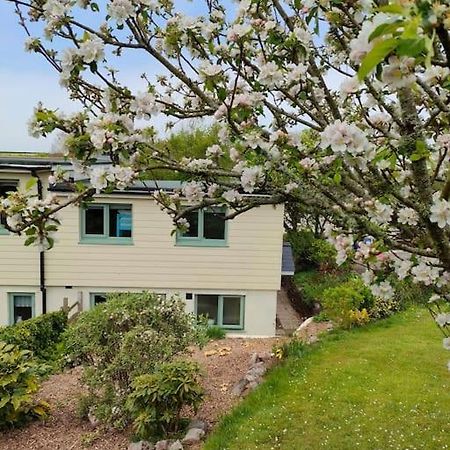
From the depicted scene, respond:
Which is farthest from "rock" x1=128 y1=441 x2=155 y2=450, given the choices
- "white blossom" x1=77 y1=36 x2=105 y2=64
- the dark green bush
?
the dark green bush

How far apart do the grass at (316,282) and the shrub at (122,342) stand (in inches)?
278

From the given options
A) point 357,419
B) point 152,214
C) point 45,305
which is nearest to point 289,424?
point 357,419

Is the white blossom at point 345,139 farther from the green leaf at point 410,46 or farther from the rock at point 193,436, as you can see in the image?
the rock at point 193,436

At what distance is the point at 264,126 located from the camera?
9.40ft

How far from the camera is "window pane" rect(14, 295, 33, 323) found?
38.6 feet

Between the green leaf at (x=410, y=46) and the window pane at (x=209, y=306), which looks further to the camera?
the window pane at (x=209, y=306)

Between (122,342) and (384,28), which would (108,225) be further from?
(384,28)

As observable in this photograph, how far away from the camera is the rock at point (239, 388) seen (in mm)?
7293

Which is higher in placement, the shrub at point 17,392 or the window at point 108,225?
the window at point 108,225

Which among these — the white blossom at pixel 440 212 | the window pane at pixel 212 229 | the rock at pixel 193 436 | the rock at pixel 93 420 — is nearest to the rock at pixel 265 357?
the rock at pixel 193 436

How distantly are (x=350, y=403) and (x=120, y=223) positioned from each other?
23.3 ft

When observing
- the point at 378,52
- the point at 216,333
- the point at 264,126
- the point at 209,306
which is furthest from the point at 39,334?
the point at 378,52

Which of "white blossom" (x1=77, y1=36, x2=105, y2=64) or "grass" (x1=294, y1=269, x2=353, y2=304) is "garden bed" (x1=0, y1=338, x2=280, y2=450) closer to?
"grass" (x1=294, y1=269, x2=353, y2=304)

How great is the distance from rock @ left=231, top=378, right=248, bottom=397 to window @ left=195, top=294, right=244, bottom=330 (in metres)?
4.46
